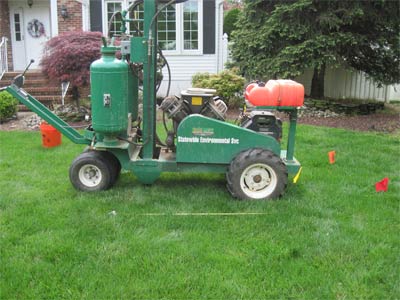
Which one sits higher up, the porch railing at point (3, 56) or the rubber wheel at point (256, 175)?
the porch railing at point (3, 56)

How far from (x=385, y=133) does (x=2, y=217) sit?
6.70 metres

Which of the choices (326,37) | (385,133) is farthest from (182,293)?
(326,37)

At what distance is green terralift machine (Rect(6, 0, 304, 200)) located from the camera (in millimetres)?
4480

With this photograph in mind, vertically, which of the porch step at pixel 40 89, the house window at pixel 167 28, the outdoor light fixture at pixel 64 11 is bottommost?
the porch step at pixel 40 89

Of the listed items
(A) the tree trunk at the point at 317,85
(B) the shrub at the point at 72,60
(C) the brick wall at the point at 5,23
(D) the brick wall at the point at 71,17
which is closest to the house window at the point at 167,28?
(D) the brick wall at the point at 71,17

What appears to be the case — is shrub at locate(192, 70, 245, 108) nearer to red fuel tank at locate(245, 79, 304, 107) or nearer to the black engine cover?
the black engine cover

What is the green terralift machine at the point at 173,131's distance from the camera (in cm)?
448

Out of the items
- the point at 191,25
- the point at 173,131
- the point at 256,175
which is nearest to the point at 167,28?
the point at 191,25

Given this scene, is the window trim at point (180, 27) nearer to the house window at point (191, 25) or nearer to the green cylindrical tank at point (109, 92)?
the house window at point (191, 25)

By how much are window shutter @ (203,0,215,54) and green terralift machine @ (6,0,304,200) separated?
7.81 meters

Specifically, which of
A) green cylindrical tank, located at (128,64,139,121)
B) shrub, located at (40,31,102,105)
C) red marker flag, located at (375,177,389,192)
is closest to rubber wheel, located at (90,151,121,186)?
green cylindrical tank, located at (128,64,139,121)

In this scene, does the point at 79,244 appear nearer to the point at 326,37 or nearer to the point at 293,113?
the point at 293,113

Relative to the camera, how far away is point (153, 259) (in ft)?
11.1

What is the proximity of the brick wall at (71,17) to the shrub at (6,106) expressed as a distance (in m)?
3.85
